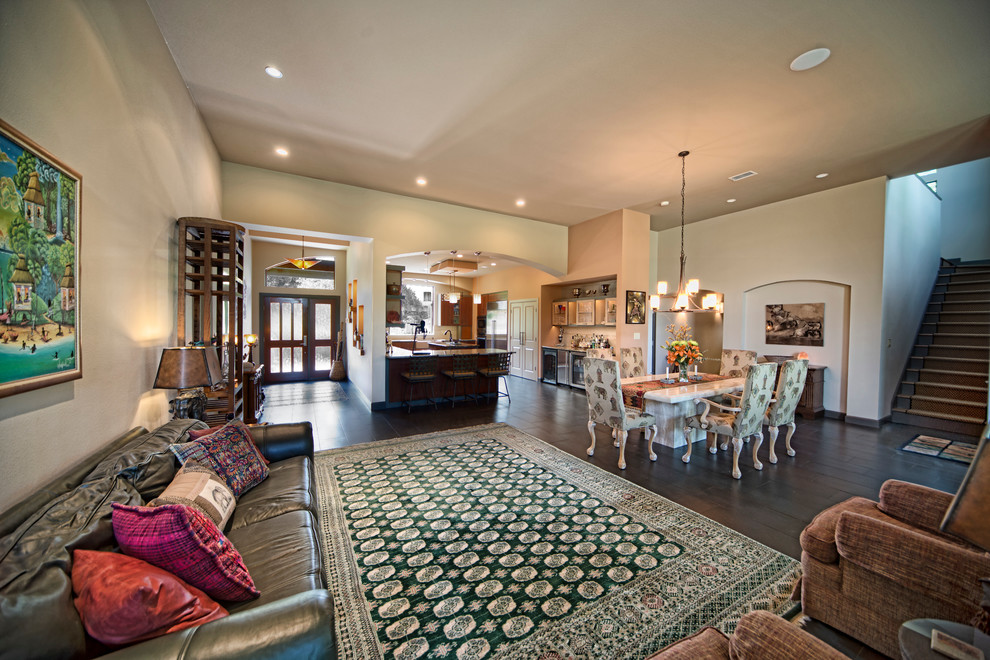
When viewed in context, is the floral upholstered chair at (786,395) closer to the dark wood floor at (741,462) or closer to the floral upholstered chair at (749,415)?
the floral upholstered chair at (749,415)

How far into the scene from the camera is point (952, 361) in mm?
5660

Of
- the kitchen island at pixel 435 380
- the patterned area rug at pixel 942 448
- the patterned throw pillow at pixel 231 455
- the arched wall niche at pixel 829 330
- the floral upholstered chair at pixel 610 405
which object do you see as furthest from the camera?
the kitchen island at pixel 435 380

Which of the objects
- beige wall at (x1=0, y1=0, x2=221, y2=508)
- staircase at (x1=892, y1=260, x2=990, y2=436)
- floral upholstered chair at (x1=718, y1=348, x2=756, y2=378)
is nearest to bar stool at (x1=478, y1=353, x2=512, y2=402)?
floral upholstered chair at (x1=718, y1=348, x2=756, y2=378)

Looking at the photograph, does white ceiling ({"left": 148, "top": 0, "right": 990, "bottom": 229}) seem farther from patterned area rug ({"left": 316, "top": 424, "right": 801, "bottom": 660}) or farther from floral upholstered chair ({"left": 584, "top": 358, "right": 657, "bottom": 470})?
patterned area rug ({"left": 316, "top": 424, "right": 801, "bottom": 660})

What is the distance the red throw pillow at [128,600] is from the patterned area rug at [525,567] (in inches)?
32.4

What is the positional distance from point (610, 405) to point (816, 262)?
456cm

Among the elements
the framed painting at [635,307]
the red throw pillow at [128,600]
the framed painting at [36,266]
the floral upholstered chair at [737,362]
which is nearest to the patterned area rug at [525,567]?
the red throw pillow at [128,600]

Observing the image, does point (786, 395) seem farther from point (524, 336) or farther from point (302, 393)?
point (302, 393)

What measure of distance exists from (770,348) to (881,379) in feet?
4.59

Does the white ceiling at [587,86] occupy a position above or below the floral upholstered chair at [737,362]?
above

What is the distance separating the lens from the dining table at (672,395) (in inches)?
153

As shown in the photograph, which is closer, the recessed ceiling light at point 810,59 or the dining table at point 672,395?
the recessed ceiling light at point 810,59

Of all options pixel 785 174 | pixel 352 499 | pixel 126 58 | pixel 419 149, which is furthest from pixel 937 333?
pixel 126 58

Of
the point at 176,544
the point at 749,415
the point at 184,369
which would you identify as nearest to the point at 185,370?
the point at 184,369
